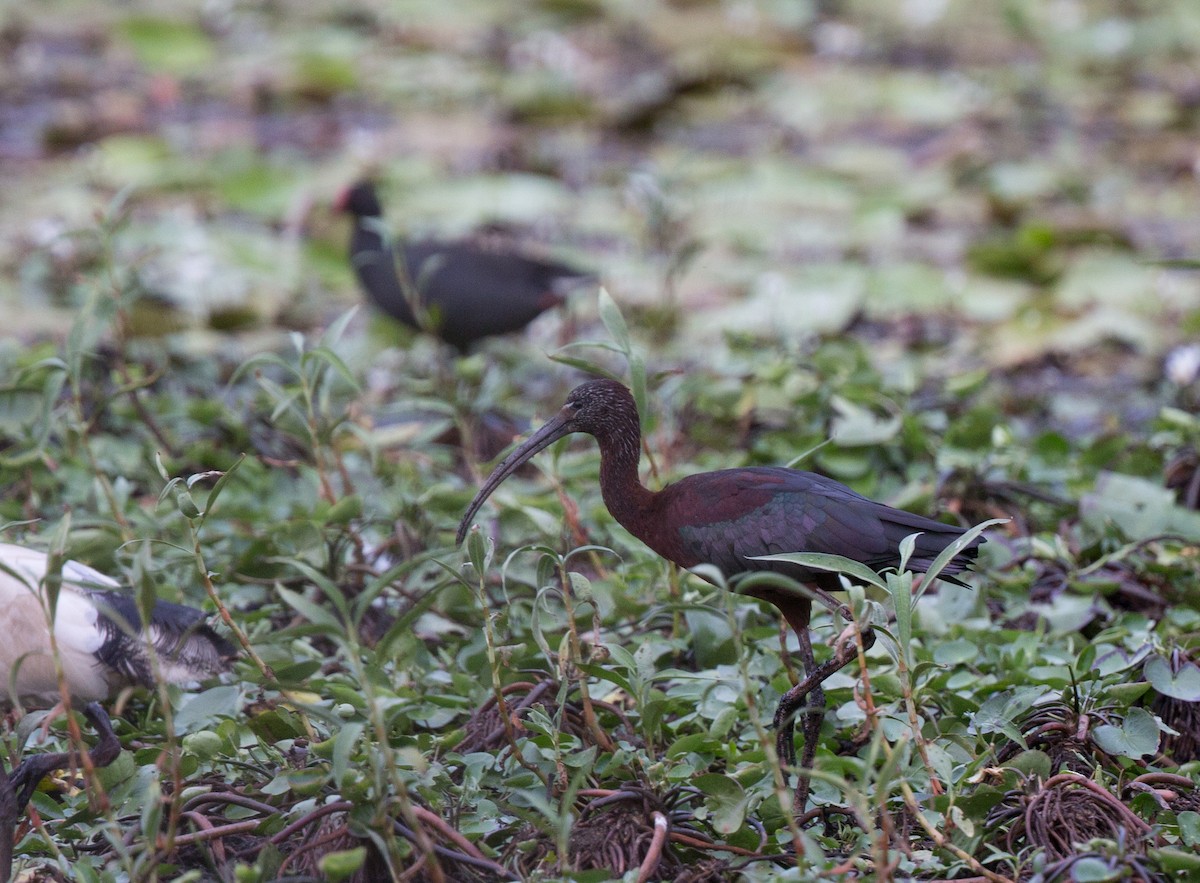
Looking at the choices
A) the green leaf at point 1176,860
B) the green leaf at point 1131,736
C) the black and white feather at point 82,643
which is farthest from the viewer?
the black and white feather at point 82,643

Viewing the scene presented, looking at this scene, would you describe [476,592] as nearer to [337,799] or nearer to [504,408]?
[337,799]

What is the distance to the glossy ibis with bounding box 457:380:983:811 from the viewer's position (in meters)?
2.68

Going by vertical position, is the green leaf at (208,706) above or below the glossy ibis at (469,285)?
above

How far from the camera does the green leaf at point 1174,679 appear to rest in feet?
8.86

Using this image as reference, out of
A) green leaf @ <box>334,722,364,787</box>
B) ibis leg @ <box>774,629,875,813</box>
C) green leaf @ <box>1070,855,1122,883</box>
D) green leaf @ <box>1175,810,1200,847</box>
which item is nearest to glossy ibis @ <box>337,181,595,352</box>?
ibis leg @ <box>774,629,875,813</box>

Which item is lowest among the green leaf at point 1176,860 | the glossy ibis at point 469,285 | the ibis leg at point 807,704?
the glossy ibis at point 469,285

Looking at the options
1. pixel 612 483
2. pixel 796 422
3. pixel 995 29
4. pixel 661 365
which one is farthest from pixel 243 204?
pixel 995 29

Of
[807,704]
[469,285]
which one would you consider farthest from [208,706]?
[469,285]

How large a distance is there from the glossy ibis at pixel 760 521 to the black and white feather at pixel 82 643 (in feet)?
1.96

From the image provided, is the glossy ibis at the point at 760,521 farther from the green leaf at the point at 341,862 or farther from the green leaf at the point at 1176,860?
the green leaf at the point at 341,862

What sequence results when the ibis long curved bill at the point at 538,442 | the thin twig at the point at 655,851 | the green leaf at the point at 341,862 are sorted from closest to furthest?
the green leaf at the point at 341,862, the thin twig at the point at 655,851, the ibis long curved bill at the point at 538,442

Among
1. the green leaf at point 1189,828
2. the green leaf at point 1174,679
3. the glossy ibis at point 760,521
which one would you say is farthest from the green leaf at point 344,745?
the green leaf at point 1174,679

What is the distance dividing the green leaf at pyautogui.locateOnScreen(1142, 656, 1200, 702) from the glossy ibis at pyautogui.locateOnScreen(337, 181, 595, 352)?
10.9ft

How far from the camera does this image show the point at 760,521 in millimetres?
2734
